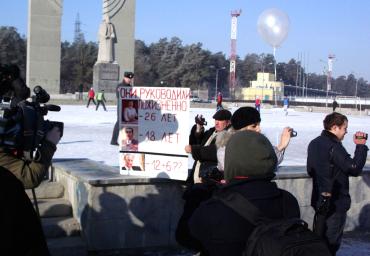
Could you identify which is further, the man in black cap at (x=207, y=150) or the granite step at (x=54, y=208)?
the granite step at (x=54, y=208)

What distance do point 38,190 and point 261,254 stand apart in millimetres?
4724

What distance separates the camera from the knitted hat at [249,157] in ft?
7.84

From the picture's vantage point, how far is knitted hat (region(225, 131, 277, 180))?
2389mm

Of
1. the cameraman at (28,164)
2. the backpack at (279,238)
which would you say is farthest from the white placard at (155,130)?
the backpack at (279,238)

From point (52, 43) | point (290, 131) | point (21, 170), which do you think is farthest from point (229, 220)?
point (52, 43)

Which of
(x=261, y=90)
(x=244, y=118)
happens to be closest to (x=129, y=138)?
(x=244, y=118)

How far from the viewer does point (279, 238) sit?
78.0 inches

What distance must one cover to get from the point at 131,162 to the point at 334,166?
2.02 metres

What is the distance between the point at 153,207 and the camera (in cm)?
584

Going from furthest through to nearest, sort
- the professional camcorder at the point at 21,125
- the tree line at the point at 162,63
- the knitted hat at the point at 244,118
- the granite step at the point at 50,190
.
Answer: the tree line at the point at 162,63 < the granite step at the point at 50,190 < the knitted hat at the point at 244,118 < the professional camcorder at the point at 21,125

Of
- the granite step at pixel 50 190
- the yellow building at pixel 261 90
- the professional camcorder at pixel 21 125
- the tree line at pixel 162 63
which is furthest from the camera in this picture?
the yellow building at pixel 261 90

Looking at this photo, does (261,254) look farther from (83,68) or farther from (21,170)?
(83,68)

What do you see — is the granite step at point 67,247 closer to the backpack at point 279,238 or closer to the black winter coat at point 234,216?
the black winter coat at point 234,216

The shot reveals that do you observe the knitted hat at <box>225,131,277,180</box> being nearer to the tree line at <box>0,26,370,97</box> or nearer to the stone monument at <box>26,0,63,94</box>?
the stone monument at <box>26,0,63,94</box>
